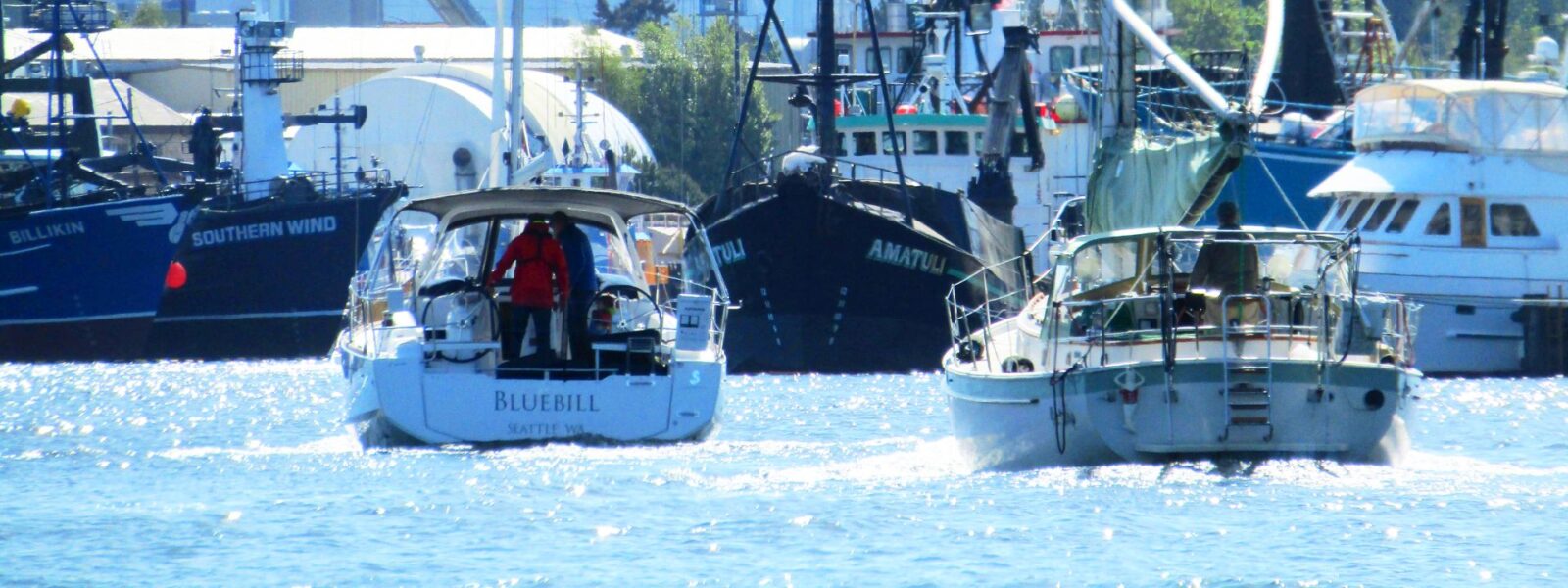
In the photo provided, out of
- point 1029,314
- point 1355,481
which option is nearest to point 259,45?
point 1029,314

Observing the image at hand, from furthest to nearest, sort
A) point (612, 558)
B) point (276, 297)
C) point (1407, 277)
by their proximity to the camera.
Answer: point (276, 297) → point (1407, 277) → point (612, 558)

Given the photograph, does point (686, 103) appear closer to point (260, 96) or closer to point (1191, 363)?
point (260, 96)

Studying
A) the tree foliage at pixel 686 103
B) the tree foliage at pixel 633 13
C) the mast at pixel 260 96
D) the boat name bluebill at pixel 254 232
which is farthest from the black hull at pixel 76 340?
the tree foliage at pixel 633 13

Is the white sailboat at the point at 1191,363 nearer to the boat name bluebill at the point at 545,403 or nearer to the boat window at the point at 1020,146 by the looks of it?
the boat name bluebill at the point at 545,403

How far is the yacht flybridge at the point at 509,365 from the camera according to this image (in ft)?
69.4

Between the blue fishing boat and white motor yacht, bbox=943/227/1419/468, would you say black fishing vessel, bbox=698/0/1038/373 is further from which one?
white motor yacht, bbox=943/227/1419/468

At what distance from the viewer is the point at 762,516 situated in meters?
17.7

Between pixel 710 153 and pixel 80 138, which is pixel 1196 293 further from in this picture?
pixel 710 153

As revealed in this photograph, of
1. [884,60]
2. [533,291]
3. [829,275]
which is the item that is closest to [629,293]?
[533,291]

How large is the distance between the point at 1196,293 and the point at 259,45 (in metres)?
35.6

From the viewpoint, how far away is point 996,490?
18.6 metres

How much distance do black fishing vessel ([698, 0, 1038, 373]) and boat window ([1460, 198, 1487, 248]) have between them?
6.22m

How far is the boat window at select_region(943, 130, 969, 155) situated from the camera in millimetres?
45375

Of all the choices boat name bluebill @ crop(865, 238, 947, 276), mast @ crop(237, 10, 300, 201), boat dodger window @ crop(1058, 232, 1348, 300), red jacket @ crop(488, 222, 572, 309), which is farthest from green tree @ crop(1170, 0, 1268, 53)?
boat dodger window @ crop(1058, 232, 1348, 300)
